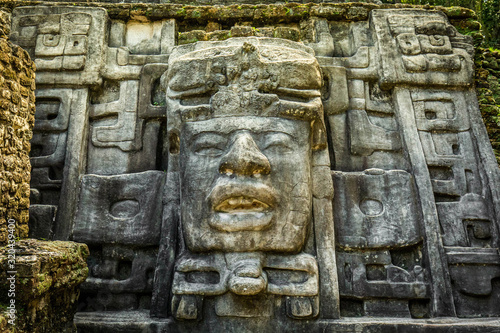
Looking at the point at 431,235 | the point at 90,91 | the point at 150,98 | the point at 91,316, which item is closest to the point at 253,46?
the point at 150,98

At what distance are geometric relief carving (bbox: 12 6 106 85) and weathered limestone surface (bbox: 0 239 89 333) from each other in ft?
7.31

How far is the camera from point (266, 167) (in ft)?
11.3

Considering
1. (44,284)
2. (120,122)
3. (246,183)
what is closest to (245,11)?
(120,122)

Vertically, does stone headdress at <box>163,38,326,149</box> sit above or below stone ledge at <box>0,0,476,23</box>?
below

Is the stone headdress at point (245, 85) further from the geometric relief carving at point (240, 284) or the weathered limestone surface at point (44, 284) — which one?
the weathered limestone surface at point (44, 284)

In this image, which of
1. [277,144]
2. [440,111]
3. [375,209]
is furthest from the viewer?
[440,111]

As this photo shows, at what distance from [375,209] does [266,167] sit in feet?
4.32

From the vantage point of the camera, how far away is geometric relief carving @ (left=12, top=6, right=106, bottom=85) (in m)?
4.57

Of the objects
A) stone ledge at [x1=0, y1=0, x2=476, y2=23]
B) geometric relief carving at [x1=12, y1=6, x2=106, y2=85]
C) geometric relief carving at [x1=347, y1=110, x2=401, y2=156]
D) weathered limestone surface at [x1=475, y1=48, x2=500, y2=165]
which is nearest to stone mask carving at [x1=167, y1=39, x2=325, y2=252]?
geometric relief carving at [x1=347, y1=110, x2=401, y2=156]

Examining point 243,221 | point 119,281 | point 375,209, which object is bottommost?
point 119,281

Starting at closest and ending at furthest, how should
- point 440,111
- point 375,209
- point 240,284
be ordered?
point 240,284 < point 375,209 < point 440,111

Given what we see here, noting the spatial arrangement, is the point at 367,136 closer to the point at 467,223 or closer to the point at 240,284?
the point at 467,223

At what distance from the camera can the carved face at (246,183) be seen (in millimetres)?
3367

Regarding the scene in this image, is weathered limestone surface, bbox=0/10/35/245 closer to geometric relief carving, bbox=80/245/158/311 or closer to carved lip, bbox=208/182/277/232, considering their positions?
geometric relief carving, bbox=80/245/158/311
